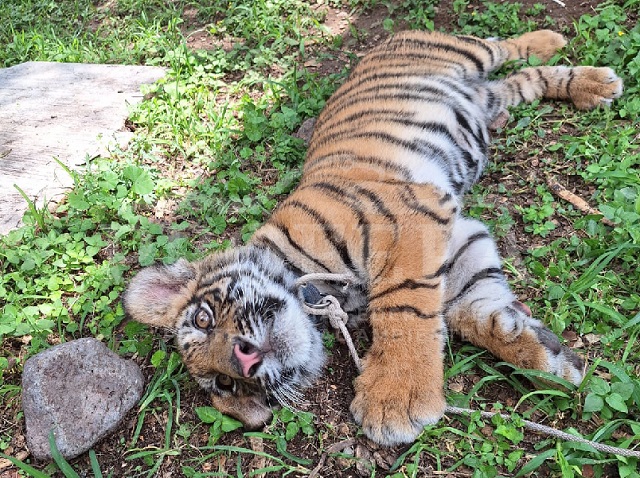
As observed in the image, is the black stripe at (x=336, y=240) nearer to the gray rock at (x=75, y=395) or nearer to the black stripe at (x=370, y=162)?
the black stripe at (x=370, y=162)

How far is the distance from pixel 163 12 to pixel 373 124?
325 centimetres

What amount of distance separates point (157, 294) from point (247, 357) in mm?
695

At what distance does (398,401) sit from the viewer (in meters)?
2.29

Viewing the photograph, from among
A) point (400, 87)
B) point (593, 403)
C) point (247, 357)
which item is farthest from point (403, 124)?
point (593, 403)

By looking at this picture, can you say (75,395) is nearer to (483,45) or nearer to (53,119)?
(53,119)

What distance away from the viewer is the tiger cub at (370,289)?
2355 millimetres

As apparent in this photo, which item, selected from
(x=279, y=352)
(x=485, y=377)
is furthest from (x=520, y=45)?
(x=279, y=352)

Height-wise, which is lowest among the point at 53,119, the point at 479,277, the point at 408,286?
the point at 53,119

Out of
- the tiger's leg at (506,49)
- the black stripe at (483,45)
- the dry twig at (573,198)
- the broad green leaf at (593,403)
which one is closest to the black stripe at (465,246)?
the dry twig at (573,198)

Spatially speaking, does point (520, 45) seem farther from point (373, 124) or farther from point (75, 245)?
point (75, 245)

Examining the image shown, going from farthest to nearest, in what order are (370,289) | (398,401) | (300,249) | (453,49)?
(453,49), (300,249), (370,289), (398,401)

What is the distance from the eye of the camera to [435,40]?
389 centimetres

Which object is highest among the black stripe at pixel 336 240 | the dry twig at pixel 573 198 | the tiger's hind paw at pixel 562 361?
the black stripe at pixel 336 240

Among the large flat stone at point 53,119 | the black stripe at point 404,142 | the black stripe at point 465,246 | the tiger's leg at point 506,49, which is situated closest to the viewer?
the black stripe at point 465,246
